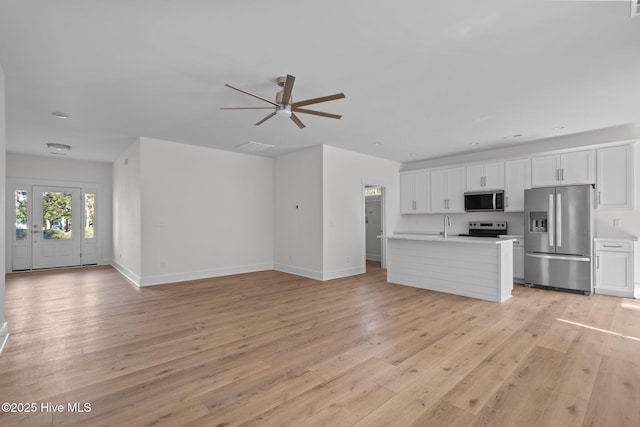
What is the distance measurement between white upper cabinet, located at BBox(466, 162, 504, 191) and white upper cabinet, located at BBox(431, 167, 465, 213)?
17 centimetres

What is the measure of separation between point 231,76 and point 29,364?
315cm

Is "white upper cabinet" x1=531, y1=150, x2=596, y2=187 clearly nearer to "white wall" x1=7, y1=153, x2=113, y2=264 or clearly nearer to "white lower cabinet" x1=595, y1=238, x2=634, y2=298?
"white lower cabinet" x1=595, y1=238, x2=634, y2=298

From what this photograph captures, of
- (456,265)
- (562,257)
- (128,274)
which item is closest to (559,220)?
(562,257)

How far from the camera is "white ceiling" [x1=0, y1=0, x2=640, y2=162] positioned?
87.0 inches

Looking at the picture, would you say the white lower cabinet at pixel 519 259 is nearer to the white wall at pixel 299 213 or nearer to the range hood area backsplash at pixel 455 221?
the range hood area backsplash at pixel 455 221

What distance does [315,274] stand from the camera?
610 centimetres

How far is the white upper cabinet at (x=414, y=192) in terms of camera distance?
24.2ft

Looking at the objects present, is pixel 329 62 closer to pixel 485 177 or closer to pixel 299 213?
pixel 299 213

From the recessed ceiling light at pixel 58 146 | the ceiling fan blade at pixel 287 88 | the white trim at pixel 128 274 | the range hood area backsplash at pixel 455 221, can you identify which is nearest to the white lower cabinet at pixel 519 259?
the range hood area backsplash at pixel 455 221

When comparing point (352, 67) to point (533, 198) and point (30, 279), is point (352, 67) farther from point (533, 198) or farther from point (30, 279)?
point (30, 279)

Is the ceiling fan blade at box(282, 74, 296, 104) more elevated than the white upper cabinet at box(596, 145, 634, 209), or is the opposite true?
the ceiling fan blade at box(282, 74, 296, 104)

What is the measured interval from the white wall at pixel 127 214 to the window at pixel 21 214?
1771 mm

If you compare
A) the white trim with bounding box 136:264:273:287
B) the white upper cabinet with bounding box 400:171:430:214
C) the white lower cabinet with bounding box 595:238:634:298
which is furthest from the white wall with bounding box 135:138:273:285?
the white lower cabinet with bounding box 595:238:634:298

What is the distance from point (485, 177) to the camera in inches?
250
